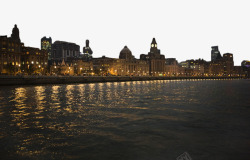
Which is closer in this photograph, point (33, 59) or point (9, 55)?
point (9, 55)

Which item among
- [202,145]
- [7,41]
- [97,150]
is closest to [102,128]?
[97,150]

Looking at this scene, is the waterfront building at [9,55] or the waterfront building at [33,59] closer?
the waterfront building at [9,55]

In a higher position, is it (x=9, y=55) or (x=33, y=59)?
(x=9, y=55)

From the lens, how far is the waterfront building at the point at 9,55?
12950 cm

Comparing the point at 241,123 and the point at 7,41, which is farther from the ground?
the point at 7,41

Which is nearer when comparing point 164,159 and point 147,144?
point 164,159

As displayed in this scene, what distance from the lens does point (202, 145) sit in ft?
41.5

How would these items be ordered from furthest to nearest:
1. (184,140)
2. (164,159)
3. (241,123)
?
(241,123), (184,140), (164,159)

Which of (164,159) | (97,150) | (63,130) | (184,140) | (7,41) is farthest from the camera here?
(7,41)

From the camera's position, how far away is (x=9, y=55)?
137 m

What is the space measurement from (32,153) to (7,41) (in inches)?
5732

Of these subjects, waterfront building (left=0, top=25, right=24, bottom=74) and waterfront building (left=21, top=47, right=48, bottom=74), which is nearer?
waterfront building (left=0, top=25, right=24, bottom=74)

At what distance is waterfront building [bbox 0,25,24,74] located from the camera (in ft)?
425

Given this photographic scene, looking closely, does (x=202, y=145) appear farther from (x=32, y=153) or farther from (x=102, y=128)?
(x=32, y=153)
